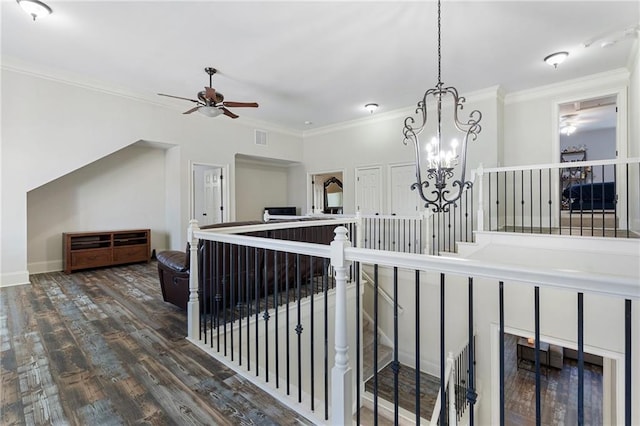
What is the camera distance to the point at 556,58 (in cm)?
405

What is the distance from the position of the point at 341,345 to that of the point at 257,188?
7.13 meters

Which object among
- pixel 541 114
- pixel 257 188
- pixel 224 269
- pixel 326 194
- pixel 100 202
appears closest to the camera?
pixel 224 269

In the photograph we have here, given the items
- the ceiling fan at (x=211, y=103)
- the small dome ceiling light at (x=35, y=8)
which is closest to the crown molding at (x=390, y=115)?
the ceiling fan at (x=211, y=103)

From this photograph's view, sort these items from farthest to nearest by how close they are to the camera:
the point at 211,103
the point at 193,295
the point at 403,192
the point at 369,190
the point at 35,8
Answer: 1. the point at 369,190
2. the point at 403,192
3. the point at 211,103
4. the point at 35,8
5. the point at 193,295

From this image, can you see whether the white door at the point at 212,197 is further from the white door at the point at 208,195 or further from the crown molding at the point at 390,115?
the crown molding at the point at 390,115

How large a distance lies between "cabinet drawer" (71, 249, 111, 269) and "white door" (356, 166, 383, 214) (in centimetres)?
519

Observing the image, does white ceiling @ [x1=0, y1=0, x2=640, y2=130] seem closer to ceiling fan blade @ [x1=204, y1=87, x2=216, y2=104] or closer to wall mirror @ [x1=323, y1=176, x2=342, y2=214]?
ceiling fan blade @ [x1=204, y1=87, x2=216, y2=104]

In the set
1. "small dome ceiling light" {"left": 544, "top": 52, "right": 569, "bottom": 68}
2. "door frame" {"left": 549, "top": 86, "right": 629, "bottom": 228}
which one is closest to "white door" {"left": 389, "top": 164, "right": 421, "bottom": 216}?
"door frame" {"left": 549, "top": 86, "right": 629, "bottom": 228}

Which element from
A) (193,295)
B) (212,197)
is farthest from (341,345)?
(212,197)

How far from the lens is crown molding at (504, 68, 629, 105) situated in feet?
14.9

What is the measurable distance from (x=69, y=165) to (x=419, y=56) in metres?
5.54

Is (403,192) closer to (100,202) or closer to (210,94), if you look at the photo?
(210,94)

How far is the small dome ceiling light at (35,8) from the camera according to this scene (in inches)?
116

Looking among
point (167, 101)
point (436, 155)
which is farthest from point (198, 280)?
point (167, 101)
